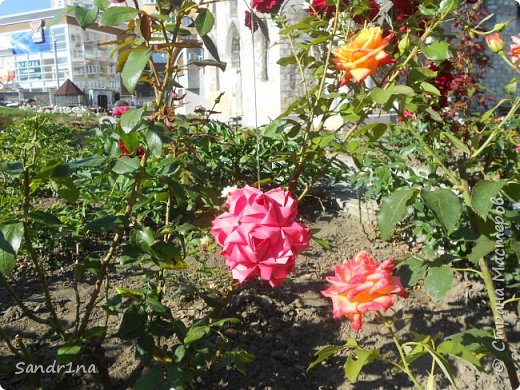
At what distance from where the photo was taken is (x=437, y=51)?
2.74 feet

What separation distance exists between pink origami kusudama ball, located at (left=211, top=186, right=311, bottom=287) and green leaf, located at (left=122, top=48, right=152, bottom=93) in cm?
23

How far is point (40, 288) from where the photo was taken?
196 centimetres

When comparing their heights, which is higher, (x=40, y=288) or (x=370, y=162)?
(x=370, y=162)

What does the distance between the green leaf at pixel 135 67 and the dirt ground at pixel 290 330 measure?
0.68 metres

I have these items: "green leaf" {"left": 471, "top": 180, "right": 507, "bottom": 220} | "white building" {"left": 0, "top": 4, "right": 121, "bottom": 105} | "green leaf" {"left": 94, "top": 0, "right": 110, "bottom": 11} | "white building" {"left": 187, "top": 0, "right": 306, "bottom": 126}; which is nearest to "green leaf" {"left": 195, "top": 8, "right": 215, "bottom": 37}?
"green leaf" {"left": 94, "top": 0, "right": 110, "bottom": 11}

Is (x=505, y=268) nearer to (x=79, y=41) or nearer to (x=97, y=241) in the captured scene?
(x=97, y=241)

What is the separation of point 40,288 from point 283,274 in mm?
1644

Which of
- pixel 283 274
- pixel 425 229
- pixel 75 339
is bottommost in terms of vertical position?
pixel 425 229

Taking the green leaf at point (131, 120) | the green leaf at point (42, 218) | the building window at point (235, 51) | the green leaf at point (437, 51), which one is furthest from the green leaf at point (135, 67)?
the building window at point (235, 51)

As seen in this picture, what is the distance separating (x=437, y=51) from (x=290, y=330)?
1035 millimetres

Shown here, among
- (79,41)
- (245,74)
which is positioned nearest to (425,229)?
(245,74)

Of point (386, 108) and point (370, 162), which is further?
point (370, 162)

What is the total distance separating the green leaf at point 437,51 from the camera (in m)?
0.82

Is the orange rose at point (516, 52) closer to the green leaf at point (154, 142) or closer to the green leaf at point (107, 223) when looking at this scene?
the green leaf at point (154, 142)
